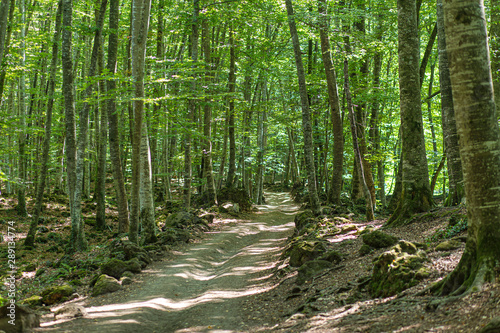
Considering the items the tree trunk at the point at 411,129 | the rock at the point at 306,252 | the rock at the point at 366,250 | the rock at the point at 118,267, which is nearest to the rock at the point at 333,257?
the rock at the point at 366,250

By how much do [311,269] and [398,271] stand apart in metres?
2.20

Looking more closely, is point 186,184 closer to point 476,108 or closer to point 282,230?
point 282,230

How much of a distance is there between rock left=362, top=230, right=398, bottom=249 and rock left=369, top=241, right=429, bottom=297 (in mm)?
1126

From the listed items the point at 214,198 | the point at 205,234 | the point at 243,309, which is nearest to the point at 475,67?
the point at 243,309

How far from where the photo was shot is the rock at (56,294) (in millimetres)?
6588

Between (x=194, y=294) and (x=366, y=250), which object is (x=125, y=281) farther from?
(x=366, y=250)

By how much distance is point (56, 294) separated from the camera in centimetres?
669

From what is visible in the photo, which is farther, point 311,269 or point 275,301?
point 311,269

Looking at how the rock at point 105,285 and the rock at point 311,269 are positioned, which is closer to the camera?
the rock at point 311,269

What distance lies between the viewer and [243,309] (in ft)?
19.6

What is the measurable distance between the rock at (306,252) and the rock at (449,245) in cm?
283

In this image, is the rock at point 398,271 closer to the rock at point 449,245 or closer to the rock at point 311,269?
the rock at point 449,245

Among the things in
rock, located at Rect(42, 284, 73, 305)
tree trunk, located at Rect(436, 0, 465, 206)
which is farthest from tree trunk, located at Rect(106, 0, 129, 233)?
tree trunk, located at Rect(436, 0, 465, 206)

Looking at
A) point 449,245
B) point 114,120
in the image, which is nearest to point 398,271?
point 449,245
